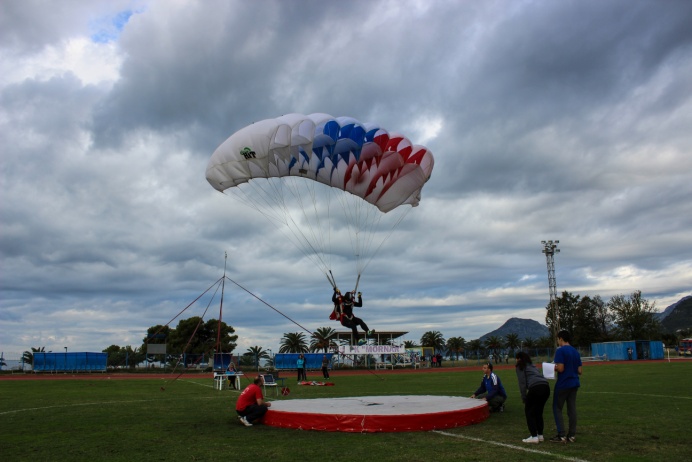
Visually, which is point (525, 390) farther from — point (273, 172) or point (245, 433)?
point (273, 172)

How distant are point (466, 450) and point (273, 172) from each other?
9.82 m

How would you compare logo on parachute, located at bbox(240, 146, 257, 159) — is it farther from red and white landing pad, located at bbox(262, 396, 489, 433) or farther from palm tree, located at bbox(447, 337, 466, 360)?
palm tree, located at bbox(447, 337, 466, 360)

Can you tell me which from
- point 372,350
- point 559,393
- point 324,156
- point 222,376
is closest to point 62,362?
point 372,350

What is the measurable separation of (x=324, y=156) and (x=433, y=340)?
61.5m

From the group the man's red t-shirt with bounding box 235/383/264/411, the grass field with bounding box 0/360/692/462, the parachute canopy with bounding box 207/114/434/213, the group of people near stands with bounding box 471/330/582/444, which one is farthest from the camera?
the parachute canopy with bounding box 207/114/434/213

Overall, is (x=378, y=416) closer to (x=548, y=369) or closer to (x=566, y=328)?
(x=548, y=369)

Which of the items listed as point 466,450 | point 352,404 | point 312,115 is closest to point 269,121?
point 312,115

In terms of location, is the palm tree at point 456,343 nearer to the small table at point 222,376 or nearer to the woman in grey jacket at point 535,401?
the small table at point 222,376

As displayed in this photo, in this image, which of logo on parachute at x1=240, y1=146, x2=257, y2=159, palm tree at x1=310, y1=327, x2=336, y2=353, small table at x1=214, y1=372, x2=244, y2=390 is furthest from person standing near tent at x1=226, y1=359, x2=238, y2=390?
palm tree at x1=310, y1=327, x2=336, y2=353

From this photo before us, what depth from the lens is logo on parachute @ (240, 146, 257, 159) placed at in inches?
540

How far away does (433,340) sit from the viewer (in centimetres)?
7131

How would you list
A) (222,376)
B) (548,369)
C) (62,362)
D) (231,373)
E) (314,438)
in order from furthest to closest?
(62,362), (222,376), (231,373), (314,438), (548,369)

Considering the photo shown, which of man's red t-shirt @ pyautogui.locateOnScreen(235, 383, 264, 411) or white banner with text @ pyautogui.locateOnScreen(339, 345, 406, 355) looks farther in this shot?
white banner with text @ pyautogui.locateOnScreen(339, 345, 406, 355)

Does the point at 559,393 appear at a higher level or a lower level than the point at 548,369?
lower
